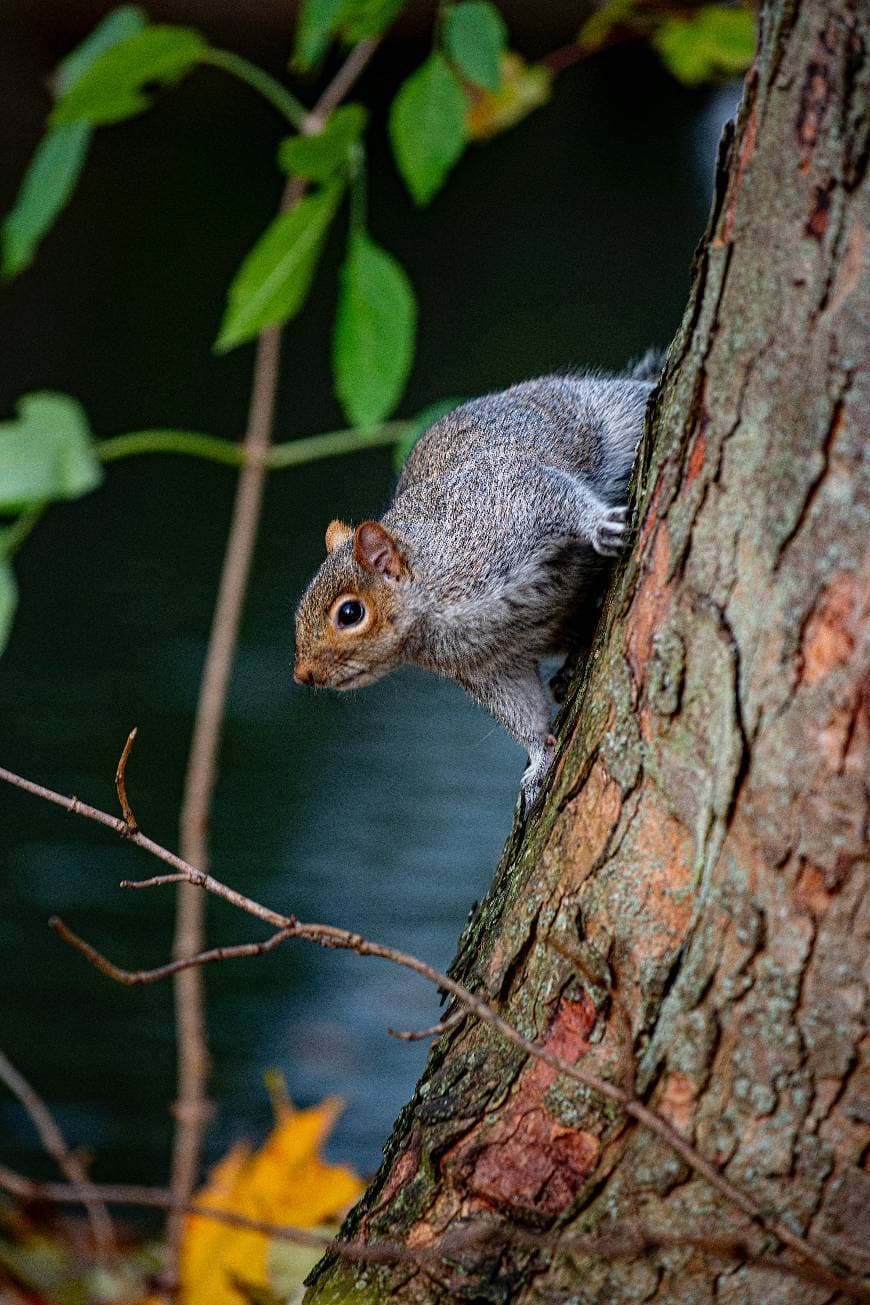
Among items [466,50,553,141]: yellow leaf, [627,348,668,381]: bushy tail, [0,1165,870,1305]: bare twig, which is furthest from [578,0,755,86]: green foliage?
[0,1165,870,1305]: bare twig

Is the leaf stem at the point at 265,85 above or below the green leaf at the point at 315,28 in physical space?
above

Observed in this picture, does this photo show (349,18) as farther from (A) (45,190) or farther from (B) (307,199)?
(A) (45,190)

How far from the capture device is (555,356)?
5.29m

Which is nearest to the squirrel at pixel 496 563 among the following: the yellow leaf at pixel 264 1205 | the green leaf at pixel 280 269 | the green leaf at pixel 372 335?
the green leaf at pixel 372 335

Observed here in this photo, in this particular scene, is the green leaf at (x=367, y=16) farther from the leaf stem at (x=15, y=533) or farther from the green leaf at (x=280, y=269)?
the leaf stem at (x=15, y=533)

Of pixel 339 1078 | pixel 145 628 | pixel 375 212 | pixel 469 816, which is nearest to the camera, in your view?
pixel 339 1078

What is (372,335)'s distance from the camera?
1766 millimetres

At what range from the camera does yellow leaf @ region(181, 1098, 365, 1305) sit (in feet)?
7.09

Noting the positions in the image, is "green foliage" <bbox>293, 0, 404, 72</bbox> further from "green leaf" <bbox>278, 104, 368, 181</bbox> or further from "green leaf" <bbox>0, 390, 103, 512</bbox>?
"green leaf" <bbox>0, 390, 103, 512</bbox>

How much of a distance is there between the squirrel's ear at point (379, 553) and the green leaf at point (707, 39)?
2.91ft

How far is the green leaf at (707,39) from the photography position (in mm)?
2082

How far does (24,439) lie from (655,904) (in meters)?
1.09

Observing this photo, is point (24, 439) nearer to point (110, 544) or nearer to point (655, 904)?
point (655, 904)

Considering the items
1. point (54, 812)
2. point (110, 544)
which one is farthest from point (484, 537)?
point (110, 544)
